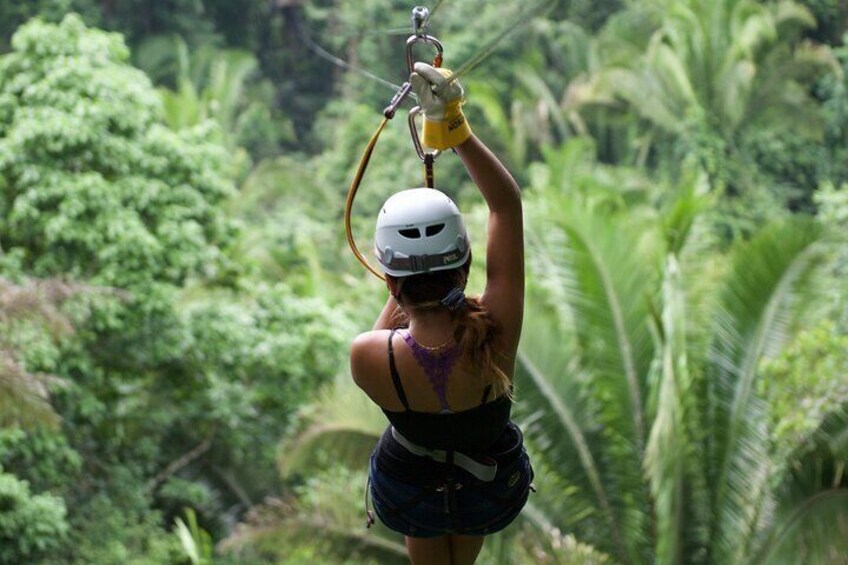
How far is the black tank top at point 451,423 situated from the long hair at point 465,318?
0.17 feet

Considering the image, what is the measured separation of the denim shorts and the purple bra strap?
22 centimetres

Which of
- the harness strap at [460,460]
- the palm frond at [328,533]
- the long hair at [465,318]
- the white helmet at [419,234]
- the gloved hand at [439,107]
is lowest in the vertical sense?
the palm frond at [328,533]

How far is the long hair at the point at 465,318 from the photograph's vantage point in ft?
7.77

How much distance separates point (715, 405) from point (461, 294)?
457 centimetres

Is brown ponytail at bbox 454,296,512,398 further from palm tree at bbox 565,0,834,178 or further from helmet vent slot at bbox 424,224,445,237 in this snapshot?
palm tree at bbox 565,0,834,178

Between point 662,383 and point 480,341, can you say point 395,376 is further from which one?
point 662,383

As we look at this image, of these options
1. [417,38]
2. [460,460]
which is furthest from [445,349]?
[417,38]

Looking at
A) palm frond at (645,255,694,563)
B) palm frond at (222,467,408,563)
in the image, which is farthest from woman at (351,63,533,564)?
palm frond at (222,467,408,563)

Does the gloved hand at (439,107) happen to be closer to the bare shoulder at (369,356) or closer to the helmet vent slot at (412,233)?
the helmet vent slot at (412,233)

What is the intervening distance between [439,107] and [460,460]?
28.0 inches

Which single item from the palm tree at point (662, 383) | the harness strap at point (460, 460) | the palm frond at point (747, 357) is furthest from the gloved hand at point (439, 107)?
the palm frond at point (747, 357)

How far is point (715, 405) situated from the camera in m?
6.65

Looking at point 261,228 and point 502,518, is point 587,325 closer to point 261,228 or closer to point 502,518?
point 502,518

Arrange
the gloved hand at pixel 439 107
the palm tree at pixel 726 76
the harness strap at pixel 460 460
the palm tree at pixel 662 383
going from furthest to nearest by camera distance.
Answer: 1. the palm tree at pixel 726 76
2. the palm tree at pixel 662 383
3. the harness strap at pixel 460 460
4. the gloved hand at pixel 439 107
